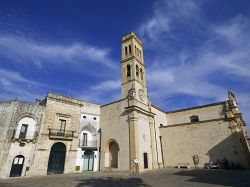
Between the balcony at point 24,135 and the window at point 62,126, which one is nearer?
the balcony at point 24,135

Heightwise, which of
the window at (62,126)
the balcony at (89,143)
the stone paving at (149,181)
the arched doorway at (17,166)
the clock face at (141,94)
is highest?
the clock face at (141,94)

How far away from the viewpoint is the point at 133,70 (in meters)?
26.9

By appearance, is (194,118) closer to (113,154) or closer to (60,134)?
(113,154)

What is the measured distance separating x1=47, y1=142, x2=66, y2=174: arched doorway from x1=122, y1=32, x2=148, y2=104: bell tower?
1084 centimetres

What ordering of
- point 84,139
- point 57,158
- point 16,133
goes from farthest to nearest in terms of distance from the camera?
point 84,139 < point 57,158 < point 16,133

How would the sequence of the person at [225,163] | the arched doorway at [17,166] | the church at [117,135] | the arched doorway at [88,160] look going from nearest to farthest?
the arched doorway at [17,166] < the church at [117,135] < the person at [225,163] < the arched doorway at [88,160]

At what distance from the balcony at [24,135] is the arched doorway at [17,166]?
1.96m

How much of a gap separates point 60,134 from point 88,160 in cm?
561

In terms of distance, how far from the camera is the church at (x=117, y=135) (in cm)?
2091

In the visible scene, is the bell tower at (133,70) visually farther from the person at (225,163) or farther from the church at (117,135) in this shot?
the person at (225,163)

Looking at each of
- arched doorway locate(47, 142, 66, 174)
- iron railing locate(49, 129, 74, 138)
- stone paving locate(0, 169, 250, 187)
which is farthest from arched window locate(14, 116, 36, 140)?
stone paving locate(0, 169, 250, 187)

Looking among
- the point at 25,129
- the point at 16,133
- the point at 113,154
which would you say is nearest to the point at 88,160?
the point at 113,154

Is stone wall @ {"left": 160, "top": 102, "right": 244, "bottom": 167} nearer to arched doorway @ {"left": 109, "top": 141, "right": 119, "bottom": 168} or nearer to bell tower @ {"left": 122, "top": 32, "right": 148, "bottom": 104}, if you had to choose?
bell tower @ {"left": 122, "top": 32, "right": 148, "bottom": 104}

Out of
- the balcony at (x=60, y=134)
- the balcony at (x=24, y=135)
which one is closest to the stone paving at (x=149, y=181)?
the balcony at (x=24, y=135)
